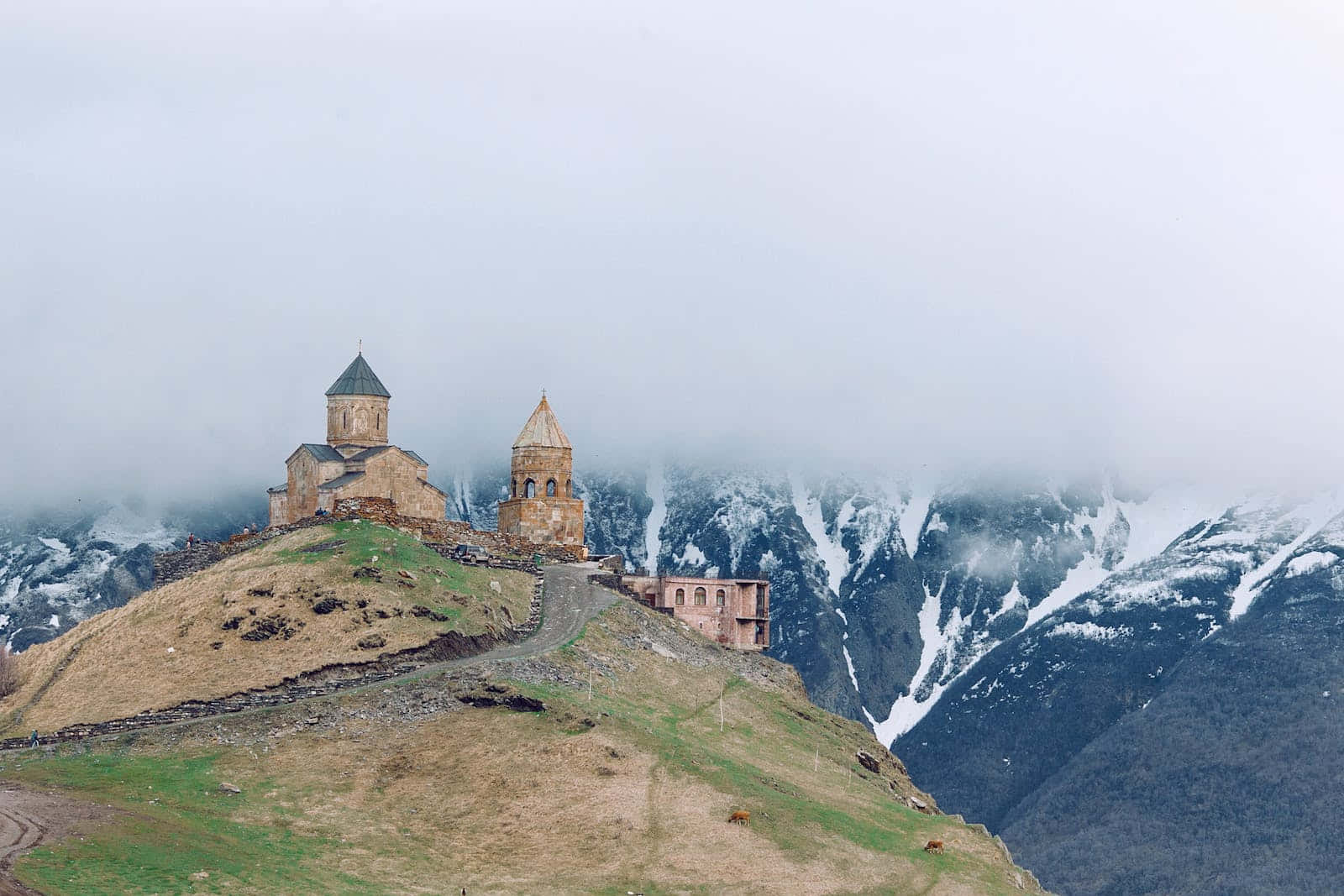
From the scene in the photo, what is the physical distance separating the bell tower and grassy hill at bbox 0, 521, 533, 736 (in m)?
18.2

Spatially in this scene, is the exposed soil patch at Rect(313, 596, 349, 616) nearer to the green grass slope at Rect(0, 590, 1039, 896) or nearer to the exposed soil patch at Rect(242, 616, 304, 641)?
the exposed soil patch at Rect(242, 616, 304, 641)

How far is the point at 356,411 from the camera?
13312cm

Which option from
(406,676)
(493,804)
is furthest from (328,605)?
(493,804)

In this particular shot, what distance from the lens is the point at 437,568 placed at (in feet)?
371

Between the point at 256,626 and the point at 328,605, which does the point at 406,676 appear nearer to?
the point at 328,605

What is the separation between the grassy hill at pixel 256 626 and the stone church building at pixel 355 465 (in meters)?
13.8

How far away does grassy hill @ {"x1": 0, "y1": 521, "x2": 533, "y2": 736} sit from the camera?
99000mm

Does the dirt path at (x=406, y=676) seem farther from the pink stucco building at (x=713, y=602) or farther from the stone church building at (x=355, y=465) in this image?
the stone church building at (x=355, y=465)

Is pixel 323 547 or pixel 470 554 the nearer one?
pixel 323 547

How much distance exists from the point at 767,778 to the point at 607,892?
1741 cm

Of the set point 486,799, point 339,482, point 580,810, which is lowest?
point 580,810

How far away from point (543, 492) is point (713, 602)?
13972 millimetres

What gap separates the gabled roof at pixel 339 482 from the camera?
129m

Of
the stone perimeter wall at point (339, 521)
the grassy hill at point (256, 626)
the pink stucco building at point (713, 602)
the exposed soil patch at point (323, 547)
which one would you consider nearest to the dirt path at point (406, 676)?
the grassy hill at point (256, 626)
